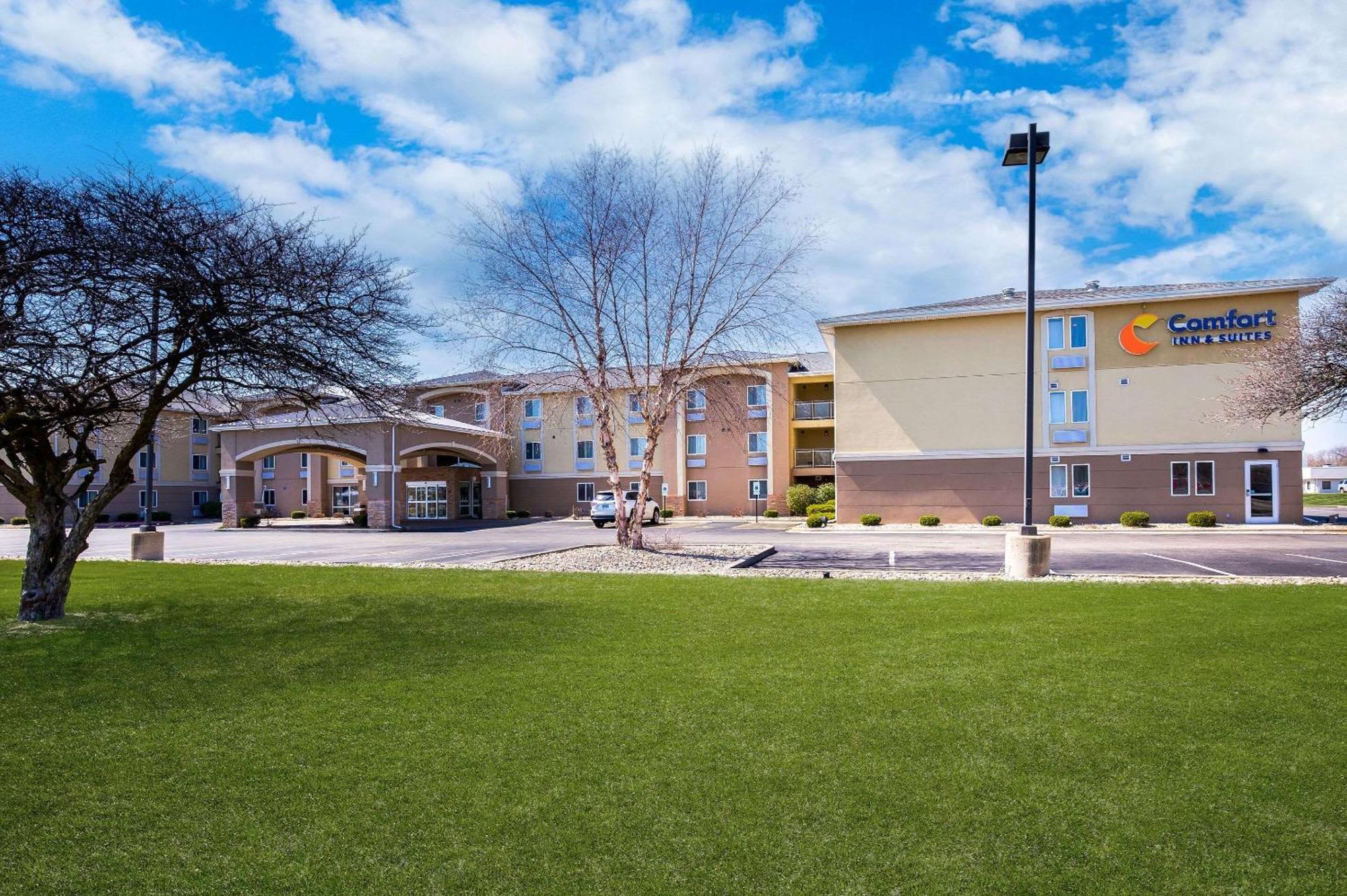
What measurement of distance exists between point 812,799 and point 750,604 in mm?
6549

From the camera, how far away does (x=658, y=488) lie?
4762 cm

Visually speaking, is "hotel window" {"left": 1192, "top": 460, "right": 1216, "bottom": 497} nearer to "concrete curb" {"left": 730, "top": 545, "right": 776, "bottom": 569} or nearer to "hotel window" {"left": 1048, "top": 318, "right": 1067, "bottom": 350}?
"hotel window" {"left": 1048, "top": 318, "right": 1067, "bottom": 350}

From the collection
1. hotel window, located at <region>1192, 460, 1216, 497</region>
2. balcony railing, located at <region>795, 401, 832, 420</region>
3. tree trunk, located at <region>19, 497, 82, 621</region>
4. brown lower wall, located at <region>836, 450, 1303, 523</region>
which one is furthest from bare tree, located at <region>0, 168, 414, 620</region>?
balcony railing, located at <region>795, 401, 832, 420</region>

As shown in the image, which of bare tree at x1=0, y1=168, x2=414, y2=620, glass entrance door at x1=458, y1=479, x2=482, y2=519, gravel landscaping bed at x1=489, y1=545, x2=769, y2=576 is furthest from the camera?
glass entrance door at x1=458, y1=479, x2=482, y2=519

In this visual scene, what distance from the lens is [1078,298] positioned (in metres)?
32.9

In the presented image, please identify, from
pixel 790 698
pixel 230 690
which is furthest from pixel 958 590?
pixel 230 690

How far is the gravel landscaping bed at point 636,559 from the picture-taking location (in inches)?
650

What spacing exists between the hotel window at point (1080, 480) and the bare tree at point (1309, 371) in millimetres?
16145

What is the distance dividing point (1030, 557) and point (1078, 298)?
898 inches

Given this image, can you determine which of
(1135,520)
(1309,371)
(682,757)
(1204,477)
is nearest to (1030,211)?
(1309,371)

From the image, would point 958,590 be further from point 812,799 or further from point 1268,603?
point 812,799

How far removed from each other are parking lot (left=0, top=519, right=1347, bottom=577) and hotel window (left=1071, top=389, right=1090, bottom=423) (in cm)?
594

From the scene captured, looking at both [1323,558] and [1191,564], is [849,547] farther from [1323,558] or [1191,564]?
[1323,558]

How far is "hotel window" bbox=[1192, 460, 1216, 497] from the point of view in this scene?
31594 millimetres
